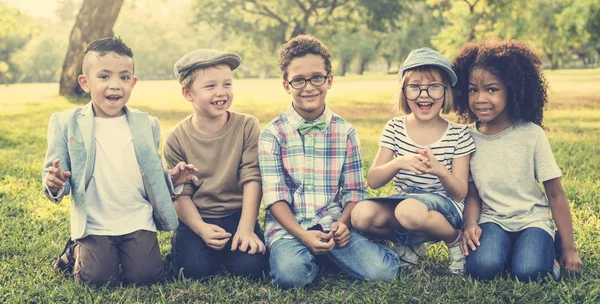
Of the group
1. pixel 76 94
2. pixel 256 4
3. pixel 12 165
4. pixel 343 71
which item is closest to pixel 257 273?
pixel 12 165

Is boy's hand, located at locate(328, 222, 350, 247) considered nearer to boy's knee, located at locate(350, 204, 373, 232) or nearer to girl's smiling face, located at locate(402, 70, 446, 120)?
boy's knee, located at locate(350, 204, 373, 232)

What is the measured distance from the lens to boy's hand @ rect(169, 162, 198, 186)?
11.6 ft

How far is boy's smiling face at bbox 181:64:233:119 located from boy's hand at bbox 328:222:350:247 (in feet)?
3.07

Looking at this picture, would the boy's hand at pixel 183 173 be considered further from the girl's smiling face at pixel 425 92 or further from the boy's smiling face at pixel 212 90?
the girl's smiling face at pixel 425 92

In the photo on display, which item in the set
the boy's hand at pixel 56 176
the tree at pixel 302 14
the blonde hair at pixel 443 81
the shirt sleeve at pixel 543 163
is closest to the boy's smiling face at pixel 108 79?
the boy's hand at pixel 56 176

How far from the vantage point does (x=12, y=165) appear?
671 centimetres

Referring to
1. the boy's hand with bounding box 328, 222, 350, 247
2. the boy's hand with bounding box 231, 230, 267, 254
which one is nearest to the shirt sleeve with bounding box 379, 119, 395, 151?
the boy's hand with bounding box 328, 222, 350, 247

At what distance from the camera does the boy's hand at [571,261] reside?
350cm

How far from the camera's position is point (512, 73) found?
141 inches

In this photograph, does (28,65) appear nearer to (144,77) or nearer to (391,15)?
(144,77)

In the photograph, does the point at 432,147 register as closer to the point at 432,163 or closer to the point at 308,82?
the point at 432,163

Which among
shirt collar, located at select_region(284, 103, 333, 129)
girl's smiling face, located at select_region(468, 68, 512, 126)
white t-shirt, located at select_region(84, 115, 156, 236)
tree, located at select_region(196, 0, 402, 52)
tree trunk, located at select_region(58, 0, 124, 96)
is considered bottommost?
white t-shirt, located at select_region(84, 115, 156, 236)

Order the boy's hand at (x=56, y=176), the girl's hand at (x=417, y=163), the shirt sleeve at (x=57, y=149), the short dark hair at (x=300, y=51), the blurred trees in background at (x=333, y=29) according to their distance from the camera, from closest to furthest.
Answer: the boy's hand at (x=56, y=176), the girl's hand at (x=417, y=163), the shirt sleeve at (x=57, y=149), the short dark hair at (x=300, y=51), the blurred trees in background at (x=333, y=29)

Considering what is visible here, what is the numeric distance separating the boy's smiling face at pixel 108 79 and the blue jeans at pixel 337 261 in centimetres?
120
